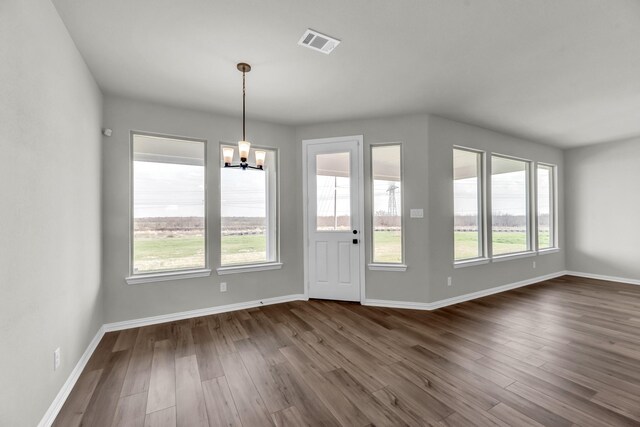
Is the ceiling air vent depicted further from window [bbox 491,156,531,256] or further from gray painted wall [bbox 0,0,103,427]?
window [bbox 491,156,531,256]

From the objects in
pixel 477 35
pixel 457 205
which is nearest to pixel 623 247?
pixel 457 205

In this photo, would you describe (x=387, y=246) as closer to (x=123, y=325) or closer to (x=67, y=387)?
(x=123, y=325)

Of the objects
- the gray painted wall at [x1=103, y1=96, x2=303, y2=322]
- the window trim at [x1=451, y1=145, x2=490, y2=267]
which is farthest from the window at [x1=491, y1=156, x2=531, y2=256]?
the gray painted wall at [x1=103, y1=96, x2=303, y2=322]

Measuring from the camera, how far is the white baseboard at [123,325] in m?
1.81

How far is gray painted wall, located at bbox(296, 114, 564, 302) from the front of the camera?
3854mm

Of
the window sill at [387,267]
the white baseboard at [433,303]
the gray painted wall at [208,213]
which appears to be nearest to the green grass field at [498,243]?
the white baseboard at [433,303]

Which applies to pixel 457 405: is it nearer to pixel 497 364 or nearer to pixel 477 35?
pixel 497 364

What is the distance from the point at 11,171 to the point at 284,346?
2.39m

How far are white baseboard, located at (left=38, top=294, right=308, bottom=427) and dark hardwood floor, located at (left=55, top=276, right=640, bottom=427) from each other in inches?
2.9

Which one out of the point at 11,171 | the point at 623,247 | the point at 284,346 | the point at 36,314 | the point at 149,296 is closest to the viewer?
the point at 11,171

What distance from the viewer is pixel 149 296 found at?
333 cm

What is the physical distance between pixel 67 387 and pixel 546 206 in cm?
787

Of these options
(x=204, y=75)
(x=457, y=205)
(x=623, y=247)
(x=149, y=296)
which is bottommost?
(x=149, y=296)

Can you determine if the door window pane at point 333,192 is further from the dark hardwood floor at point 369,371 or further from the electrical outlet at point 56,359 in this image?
the electrical outlet at point 56,359
